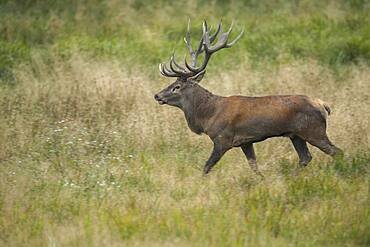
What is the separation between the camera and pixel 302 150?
402 inches

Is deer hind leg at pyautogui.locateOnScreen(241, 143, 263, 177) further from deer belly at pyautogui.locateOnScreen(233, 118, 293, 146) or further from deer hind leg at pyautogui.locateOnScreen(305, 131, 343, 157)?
deer hind leg at pyautogui.locateOnScreen(305, 131, 343, 157)

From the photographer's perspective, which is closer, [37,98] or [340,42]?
[37,98]

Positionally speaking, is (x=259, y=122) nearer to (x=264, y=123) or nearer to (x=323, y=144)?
(x=264, y=123)

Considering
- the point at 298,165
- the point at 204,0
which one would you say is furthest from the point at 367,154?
the point at 204,0

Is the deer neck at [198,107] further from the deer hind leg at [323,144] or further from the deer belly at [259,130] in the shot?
the deer hind leg at [323,144]

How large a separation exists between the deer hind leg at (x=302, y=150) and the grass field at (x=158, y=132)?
0.15 m

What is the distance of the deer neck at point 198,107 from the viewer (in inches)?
413

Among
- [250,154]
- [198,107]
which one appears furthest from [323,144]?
[198,107]

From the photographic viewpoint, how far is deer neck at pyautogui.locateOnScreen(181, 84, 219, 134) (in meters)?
10.5

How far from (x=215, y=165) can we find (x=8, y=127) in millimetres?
2909

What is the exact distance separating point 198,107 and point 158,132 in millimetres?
1090

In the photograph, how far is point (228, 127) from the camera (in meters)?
10.1

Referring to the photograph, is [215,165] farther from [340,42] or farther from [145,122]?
[340,42]

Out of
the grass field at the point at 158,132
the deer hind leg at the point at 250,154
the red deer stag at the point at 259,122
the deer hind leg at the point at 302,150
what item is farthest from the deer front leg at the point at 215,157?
the deer hind leg at the point at 302,150
